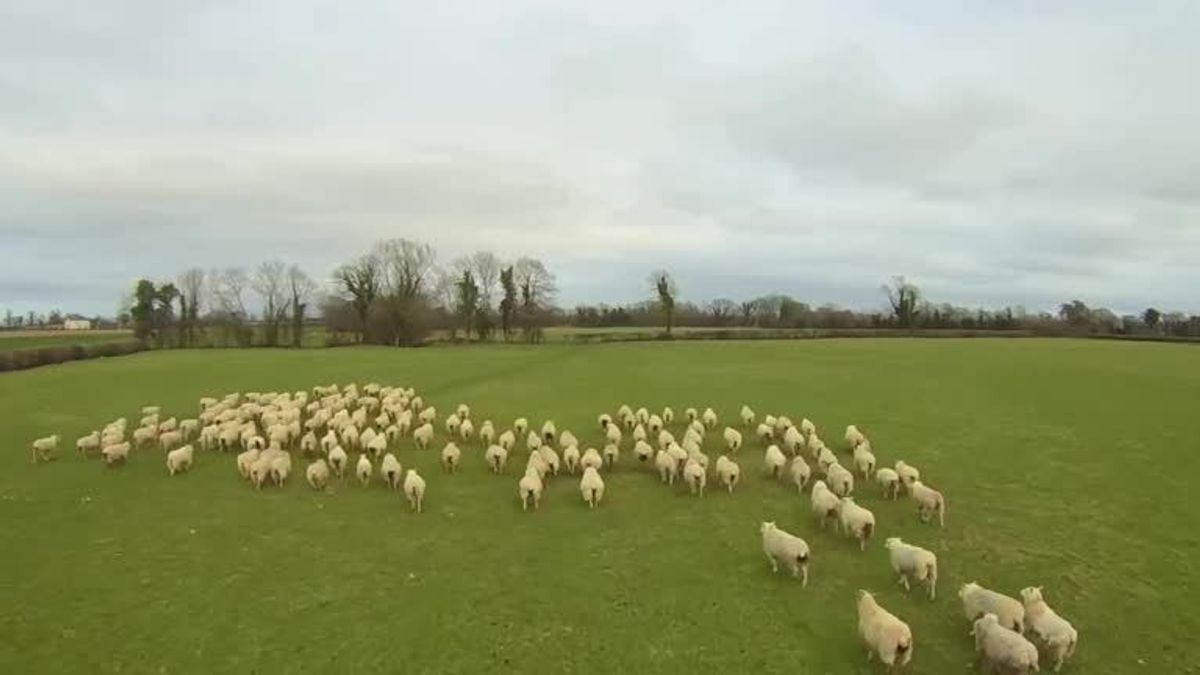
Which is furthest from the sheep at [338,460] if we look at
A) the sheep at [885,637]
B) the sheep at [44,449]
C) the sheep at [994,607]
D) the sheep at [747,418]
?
the sheep at [994,607]

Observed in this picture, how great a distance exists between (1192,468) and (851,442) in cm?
1071

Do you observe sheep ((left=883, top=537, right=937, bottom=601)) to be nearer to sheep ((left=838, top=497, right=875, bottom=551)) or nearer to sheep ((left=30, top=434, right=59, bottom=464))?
sheep ((left=838, top=497, right=875, bottom=551))

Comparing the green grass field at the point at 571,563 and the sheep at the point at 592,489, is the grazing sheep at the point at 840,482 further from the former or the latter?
the sheep at the point at 592,489

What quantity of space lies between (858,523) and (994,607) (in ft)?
14.9

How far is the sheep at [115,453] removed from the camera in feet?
88.0

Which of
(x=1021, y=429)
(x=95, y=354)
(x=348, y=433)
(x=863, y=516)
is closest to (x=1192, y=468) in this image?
(x=1021, y=429)

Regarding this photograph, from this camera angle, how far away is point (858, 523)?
18672mm

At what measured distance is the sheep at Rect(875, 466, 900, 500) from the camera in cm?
2312

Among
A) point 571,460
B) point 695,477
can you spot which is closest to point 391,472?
point 571,460

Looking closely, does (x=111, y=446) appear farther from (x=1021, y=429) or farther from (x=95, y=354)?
(x=95, y=354)

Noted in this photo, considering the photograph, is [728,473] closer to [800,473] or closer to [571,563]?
[800,473]

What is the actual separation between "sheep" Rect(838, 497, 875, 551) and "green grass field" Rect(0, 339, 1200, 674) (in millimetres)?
304

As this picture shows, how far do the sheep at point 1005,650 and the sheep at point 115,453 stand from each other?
2597cm

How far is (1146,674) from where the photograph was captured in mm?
13664
